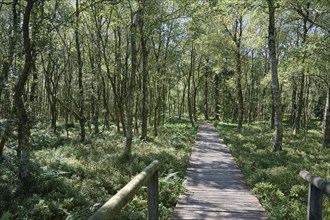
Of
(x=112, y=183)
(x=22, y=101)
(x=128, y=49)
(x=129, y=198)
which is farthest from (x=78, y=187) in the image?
(x=128, y=49)

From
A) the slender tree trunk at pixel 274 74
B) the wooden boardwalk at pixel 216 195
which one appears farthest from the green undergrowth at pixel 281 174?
the slender tree trunk at pixel 274 74

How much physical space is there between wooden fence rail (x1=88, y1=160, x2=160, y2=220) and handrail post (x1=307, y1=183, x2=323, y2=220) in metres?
2.44

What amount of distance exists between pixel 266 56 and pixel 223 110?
674 inches

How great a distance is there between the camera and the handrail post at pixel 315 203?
443 cm

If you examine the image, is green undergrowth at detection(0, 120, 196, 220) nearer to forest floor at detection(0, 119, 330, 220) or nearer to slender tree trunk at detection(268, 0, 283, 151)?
forest floor at detection(0, 119, 330, 220)

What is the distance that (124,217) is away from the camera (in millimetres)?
6961

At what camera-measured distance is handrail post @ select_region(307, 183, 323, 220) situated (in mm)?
4426

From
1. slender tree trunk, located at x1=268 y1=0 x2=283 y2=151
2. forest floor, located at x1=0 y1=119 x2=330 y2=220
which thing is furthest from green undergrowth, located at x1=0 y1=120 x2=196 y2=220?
slender tree trunk, located at x1=268 y1=0 x2=283 y2=151

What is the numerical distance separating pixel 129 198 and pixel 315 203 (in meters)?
2.81

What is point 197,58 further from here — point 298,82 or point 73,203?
point 73,203

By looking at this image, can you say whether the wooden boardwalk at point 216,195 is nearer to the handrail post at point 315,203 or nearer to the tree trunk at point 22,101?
the handrail post at point 315,203

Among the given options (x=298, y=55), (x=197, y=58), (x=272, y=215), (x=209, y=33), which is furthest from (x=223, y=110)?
(x=272, y=215)

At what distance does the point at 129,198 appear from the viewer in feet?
Answer: 11.5

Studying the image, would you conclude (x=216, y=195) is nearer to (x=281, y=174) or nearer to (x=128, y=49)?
(x=281, y=174)
